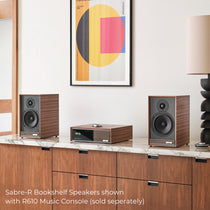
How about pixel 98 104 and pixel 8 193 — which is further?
pixel 98 104

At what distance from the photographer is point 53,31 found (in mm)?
3576

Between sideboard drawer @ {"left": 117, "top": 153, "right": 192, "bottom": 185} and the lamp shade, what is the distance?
1.96ft

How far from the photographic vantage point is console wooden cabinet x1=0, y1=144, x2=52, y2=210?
301 centimetres

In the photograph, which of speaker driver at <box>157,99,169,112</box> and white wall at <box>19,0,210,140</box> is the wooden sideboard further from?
white wall at <box>19,0,210,140</box>

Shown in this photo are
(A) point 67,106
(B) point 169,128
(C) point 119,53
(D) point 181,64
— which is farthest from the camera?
(A) point 67,106

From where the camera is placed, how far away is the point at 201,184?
2473 millimetres

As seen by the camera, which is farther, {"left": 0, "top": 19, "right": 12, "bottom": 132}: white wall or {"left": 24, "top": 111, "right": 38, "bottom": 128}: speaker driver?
{"left": 0, "top": 19, "right": 12, "bottom": 132}: white wall

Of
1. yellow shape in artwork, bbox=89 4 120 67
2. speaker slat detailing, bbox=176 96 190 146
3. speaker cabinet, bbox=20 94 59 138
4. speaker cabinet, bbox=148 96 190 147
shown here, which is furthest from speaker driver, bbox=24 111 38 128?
speaker slat detailing, bbox=176 96 190 146

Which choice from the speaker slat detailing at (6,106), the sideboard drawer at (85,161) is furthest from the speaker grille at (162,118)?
the speaker slat detailing at (6,106)

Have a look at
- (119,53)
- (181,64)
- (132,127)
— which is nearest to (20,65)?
(119,53)

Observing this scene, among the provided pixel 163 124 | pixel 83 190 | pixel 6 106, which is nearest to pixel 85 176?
pixel 83 190

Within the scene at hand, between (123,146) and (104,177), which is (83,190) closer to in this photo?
(104,177)

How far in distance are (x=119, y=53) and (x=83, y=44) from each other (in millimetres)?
351

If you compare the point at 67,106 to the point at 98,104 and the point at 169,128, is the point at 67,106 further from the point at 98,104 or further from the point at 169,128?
the point at 169,128
